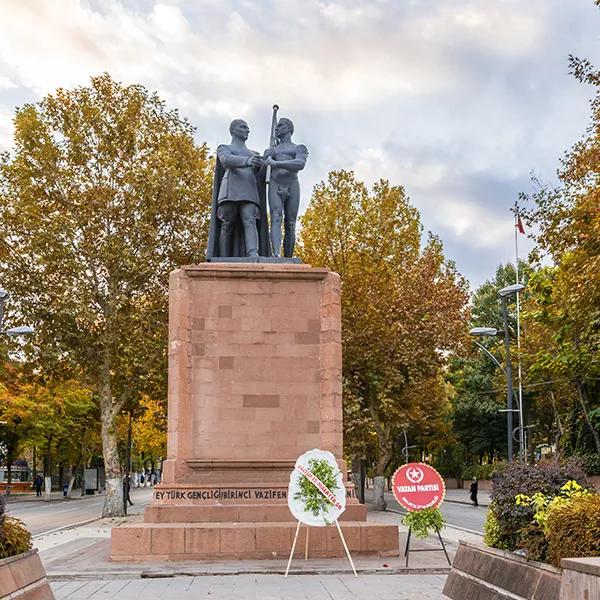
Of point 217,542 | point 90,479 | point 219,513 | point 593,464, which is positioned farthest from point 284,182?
point 90,479

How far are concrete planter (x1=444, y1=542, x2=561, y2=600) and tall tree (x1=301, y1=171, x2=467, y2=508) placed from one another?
28.6m

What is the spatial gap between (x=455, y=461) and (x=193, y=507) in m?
65.3

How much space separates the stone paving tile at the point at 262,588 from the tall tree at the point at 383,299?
82.8ft

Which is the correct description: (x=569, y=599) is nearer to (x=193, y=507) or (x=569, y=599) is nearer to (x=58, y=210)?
(x=193, y=507)

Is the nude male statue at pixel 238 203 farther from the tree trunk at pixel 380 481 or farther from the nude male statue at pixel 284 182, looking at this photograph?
the tree trunk at pixel 380 481

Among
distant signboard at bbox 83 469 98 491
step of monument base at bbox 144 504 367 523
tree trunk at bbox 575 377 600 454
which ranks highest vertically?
tree trunk at bbox 575 377 600 454

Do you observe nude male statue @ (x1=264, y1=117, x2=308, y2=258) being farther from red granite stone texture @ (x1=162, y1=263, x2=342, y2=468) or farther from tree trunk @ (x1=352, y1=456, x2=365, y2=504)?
tree trunk @ (x1=352, y1=456, x2=365, y2=504)

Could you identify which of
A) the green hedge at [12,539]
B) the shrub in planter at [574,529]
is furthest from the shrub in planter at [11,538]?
the shrub in planter at [574,529]

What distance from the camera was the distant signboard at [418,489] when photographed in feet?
50.4

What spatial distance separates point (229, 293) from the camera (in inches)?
709

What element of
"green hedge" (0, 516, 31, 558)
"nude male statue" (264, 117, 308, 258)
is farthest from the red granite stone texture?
"green hedge" (0, 516, 31, 558)

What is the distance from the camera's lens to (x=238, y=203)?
19094mm

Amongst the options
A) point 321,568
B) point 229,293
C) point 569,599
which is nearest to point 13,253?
point 229,293

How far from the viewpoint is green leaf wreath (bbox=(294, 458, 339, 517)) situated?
1438cm
